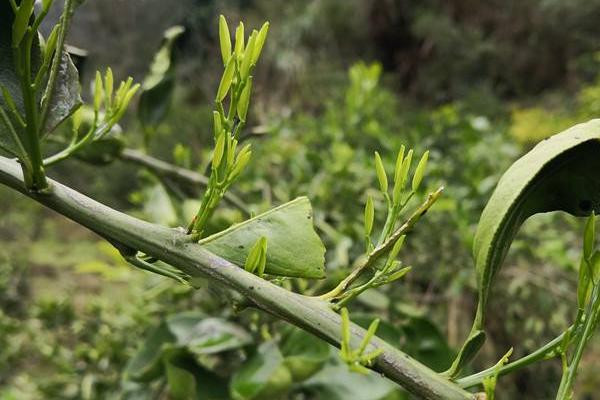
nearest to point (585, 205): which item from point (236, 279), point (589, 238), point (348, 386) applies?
point (589, 238)

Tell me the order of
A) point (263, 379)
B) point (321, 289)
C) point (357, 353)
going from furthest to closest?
point (321, 289), point (263, 379), point (357, 353)

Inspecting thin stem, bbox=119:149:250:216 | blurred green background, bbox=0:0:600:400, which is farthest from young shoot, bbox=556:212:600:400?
thin stem, bbox=119:149:250:216

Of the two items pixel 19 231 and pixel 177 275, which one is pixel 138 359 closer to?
pixel 177 275

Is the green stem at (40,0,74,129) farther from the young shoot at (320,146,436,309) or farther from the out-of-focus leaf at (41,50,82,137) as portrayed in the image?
the young shoot at (320,146,436,309)

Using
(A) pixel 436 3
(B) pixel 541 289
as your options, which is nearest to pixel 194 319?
(B) pixel 541 289

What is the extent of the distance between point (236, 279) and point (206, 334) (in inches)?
11.7

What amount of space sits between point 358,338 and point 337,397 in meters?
0.24

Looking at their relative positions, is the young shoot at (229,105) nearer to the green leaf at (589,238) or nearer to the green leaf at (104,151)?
the green leaf at (589,238)

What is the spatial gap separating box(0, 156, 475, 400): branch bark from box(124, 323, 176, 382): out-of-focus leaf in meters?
0.28

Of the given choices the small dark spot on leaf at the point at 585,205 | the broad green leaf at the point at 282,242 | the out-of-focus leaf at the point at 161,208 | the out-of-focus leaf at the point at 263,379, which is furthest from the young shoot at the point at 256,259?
the out-of-focus leaf at the point at 161,208

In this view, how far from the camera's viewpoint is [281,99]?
395 cm

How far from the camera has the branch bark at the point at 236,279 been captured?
169mm

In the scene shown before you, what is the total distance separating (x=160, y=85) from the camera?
1.49ft

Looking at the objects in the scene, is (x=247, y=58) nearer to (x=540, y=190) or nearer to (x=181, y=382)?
(x=540, y=190)
